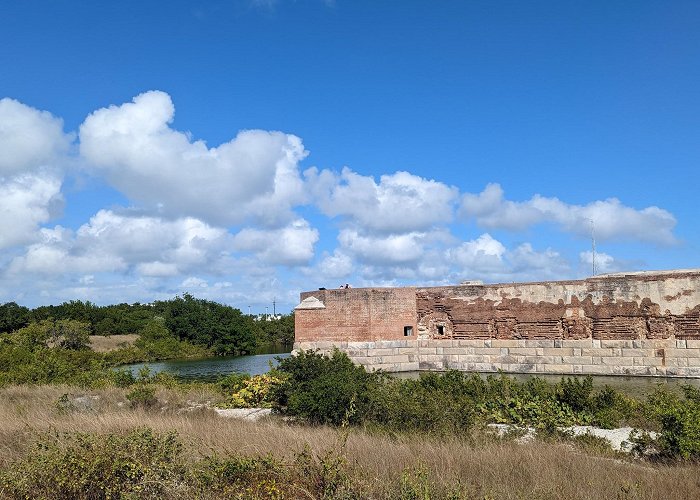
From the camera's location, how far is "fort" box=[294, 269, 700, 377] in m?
18.6

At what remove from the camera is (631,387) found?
17.0m

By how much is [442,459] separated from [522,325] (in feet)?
52.3

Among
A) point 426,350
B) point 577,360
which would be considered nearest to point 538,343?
point 577,360

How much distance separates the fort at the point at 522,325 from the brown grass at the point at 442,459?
42.7 feet

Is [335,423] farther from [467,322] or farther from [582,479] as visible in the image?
[467,322]

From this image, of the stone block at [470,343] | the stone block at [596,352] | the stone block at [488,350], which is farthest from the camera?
the stone block at [470,343]

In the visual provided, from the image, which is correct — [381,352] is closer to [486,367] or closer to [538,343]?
[486,367]

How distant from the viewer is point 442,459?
580cm

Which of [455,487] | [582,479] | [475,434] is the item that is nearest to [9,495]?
[455,487]

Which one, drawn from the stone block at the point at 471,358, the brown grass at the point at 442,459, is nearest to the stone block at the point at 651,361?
the stone block at the point at 471,358

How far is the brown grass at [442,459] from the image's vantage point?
4809 mm

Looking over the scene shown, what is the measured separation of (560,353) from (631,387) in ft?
10.7

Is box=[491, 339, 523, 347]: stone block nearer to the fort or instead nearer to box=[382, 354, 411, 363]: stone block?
the fort

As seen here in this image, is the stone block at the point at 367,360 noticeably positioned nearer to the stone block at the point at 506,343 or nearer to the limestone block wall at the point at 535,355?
the limestone block wall at the point at 535,355
